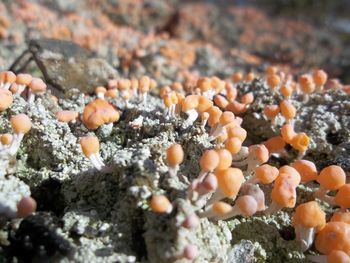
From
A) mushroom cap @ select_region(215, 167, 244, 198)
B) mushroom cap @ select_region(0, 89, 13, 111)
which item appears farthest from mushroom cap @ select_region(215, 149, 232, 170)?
mushroom cap @ select_region(0, 89, 13, 111)

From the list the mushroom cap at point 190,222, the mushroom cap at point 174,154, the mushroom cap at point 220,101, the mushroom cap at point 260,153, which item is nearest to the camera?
the mushroom cap at point 190,222

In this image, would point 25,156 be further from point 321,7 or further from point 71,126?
point 321,7

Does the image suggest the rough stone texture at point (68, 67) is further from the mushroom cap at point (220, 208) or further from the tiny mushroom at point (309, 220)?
the tiny mushroom at point (309, 220)

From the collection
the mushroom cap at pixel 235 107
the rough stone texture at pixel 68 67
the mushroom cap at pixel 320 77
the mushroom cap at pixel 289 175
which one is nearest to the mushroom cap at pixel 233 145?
the mushroom cap at pixel 289 175

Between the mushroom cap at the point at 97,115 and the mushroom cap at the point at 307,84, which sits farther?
the mushroom cap at the point at 307,84

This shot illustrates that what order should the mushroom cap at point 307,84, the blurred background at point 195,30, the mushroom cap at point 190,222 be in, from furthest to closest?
the blurred background at point 195,30 < the mushroom cap at point 307,84 < the mushroom cap at point 190,222

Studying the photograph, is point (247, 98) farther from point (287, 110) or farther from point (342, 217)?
point (342, 217)

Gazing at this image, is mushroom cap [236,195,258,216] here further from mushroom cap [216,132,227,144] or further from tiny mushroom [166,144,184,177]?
mushroom cap [216,132,227,144]
